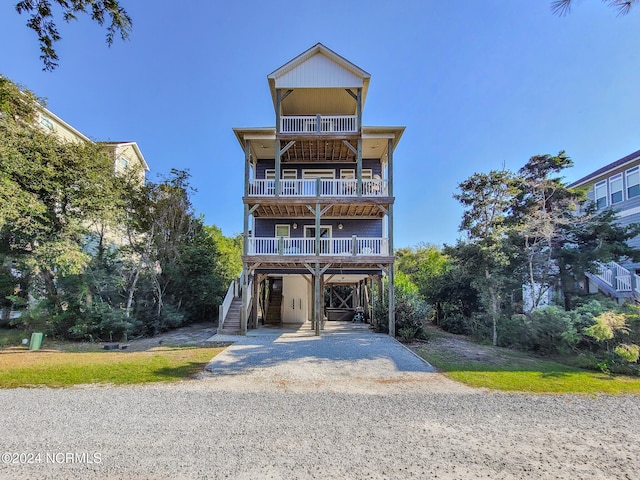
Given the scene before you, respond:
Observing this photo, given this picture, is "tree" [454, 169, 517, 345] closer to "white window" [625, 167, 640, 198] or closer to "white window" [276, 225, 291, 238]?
"white window" [625, 167, 640, 198]

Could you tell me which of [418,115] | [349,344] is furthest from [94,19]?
[418,115]

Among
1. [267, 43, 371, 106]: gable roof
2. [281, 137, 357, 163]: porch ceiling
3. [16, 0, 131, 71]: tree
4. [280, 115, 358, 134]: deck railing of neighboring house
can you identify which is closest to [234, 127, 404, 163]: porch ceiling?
[281, 137, 357, 163]: porch ceiling

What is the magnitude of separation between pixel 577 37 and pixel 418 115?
9.48 metres

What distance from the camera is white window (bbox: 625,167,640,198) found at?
16.4m

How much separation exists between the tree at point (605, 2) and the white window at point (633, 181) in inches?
670

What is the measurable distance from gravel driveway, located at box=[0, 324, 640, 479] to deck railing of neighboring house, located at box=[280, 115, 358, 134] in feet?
37.7

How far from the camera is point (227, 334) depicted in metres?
14.5

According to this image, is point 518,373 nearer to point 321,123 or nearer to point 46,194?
point 321,123

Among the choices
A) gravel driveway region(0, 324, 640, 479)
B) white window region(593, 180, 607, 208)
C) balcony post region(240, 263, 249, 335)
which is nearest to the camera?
gravel driveway region(0, 324, 640, 479)

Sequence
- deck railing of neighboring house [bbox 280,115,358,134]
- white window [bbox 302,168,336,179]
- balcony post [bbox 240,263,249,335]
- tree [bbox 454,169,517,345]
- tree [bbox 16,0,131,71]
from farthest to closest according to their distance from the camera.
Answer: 1. white window [bbox 302,168,336,179]
2. deck railing of neighboring house [bbox 280,115,358,134]
3. balcony post [bbox 240,263,249,335]
4. tree [bbox 454,169,517,345]
5. tree [bbox 16,0,131,71]

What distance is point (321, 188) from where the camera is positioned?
49.8 ft

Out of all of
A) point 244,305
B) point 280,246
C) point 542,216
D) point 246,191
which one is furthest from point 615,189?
point 244,305

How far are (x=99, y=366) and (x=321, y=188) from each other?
1044 cm

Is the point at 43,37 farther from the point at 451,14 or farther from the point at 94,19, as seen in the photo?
the point at 451,14
